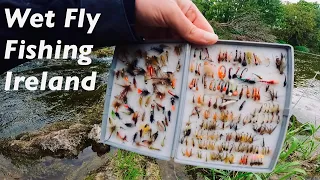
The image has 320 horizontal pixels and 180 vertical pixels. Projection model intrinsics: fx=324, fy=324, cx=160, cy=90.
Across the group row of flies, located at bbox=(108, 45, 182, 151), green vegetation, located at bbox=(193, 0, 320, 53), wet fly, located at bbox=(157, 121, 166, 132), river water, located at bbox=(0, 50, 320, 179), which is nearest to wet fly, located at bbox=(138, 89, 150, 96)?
row of flies, located at bbox=(108, 45, 182, 151)

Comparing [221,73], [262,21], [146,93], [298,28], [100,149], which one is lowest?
[100,149]

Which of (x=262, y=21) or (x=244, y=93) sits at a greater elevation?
(x=262, y=21)

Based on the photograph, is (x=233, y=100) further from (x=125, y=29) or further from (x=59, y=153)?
(x=59, y=153)

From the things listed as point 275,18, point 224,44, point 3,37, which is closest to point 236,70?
point 224,44

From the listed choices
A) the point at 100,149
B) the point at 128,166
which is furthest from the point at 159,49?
the point at 100,149

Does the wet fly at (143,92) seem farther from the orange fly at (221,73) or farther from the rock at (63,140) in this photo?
the rock at (63,140)

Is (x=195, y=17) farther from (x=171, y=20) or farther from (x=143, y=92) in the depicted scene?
(x=143, y=92)
